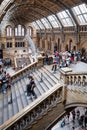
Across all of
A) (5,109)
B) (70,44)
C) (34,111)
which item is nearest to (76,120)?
(5,109)

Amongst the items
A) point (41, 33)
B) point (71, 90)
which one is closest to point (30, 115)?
point (71, 90)

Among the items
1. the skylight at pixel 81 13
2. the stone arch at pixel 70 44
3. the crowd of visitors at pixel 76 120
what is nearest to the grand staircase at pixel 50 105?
the crowd of visitors at pixel 76 120

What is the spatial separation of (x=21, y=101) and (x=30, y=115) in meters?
2.66

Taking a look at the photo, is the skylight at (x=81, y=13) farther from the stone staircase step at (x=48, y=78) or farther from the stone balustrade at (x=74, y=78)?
the stone balustrade at (x=74, y=78)

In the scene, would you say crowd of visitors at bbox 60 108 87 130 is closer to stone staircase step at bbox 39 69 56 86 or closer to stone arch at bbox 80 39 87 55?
stone staircase step at bbox 39 69 56 86

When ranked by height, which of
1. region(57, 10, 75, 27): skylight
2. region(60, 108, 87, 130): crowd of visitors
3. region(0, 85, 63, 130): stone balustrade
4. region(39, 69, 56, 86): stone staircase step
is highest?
region(57, 10, 75, 27): skylight

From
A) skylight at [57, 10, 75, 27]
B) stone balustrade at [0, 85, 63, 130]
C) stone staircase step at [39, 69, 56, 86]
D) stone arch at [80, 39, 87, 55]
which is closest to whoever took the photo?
stone balustrade at [0, 85, 63, 130]

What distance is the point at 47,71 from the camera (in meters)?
16.3

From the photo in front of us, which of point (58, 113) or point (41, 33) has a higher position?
point (41, 33)

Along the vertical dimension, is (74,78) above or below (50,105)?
above

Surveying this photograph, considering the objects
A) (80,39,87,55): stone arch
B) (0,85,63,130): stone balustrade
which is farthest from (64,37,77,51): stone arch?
(0,85,63,130): stone balustrade

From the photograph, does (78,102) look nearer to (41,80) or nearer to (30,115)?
(30,115)

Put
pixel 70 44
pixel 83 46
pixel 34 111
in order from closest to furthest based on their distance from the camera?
pixel 34 111
pixel 83 46
pixel 70 44

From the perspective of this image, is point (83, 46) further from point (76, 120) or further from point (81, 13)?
point (76, 120)
